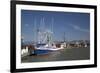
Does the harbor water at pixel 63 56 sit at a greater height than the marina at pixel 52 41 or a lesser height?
lesser

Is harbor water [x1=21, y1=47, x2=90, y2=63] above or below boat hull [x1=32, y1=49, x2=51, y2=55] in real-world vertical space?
below

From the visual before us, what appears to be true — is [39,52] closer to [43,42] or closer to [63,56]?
[43,42]

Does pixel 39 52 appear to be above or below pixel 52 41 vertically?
below

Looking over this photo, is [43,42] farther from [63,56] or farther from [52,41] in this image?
[63,56]

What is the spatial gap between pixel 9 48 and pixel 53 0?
681 millimetres

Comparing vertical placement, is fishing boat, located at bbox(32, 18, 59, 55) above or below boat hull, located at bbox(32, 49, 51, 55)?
above

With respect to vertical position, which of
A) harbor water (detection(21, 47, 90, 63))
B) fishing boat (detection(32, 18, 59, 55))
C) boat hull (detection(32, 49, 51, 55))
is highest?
fishing boat (detection(32, 18, 59, 55))

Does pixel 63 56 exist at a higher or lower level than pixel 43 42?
lower

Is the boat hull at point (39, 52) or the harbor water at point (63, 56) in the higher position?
the boat hull at point (39, 52)

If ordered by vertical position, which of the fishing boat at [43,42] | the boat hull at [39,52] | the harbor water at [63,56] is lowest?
the harbor water at [63,56]

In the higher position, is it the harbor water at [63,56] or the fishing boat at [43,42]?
the fishing boat at [43,42]

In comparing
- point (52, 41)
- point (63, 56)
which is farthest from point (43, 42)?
point (63, 56)

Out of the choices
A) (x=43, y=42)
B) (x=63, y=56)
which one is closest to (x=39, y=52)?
(x=43, y=42)

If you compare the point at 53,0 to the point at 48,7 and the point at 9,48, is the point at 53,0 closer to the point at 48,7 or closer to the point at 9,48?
the point at 48,7
